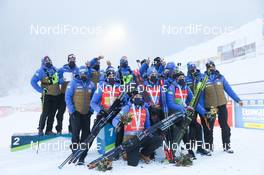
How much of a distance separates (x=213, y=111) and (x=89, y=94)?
9.98 feet

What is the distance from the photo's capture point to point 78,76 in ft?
21.0

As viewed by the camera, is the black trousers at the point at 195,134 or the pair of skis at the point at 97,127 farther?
the black trousers at the point at 195,134

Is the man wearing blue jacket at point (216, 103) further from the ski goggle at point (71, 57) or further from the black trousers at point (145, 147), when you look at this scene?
the ski goggle at point (71, 57)

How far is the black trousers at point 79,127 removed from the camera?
612 centimetres

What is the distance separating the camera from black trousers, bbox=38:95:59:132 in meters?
7.68

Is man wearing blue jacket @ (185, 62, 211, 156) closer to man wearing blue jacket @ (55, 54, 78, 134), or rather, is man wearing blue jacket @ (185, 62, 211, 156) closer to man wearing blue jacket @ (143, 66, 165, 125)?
man wearing blue jacket @ (143, 66, 165, 125)

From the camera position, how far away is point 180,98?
256 inches

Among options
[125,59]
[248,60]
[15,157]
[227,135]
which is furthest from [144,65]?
[248,60]

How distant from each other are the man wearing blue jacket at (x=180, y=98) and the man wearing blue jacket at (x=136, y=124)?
63 centimetres

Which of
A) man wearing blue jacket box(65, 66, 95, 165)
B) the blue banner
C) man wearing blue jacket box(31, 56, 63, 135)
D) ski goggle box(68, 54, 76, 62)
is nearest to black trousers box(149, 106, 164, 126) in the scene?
man wearing blue jacket box(65, 66, 95, 165)

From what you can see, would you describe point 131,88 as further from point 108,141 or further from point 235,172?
point 235,172

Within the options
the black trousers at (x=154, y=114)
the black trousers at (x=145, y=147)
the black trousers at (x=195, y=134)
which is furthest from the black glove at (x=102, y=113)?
the black trousers at (x=195, y=134)

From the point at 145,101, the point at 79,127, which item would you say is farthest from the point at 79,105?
the point at 145,101

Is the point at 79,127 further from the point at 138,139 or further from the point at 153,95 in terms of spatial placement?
the point at 153,95
